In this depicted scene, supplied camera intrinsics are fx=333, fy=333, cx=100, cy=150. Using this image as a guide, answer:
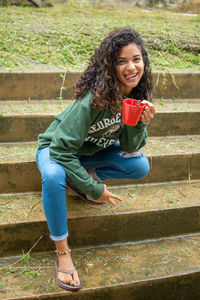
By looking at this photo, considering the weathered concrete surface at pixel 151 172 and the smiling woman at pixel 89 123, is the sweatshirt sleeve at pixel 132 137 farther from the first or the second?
the weathered concrete surface at pixel 151 172

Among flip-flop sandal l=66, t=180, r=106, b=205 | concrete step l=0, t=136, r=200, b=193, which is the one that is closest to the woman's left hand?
flip-flop sandal l=66, t=180, r=106, b=205

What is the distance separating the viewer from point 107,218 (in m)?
2.31

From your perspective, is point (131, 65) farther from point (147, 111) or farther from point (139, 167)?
point (139, 167)

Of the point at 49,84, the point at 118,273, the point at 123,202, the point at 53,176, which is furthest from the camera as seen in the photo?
the point at 49,84

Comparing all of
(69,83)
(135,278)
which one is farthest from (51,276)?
(69,83)

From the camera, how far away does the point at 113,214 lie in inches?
91.2

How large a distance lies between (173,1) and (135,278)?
5.88 metres

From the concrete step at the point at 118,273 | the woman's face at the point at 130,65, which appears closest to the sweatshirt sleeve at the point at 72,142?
the woman's face at the point at 130,65

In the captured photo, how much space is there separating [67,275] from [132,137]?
0.93 m

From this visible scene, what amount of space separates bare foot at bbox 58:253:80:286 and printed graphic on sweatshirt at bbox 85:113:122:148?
73 cm

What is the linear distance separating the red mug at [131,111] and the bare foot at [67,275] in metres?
0.88

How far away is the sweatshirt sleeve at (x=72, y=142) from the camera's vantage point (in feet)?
6.12

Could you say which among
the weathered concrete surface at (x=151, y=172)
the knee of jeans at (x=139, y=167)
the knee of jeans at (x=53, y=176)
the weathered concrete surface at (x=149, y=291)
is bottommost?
the weathered concrete surface at (x=149, y=291)

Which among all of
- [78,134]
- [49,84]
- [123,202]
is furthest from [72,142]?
[49,84]
